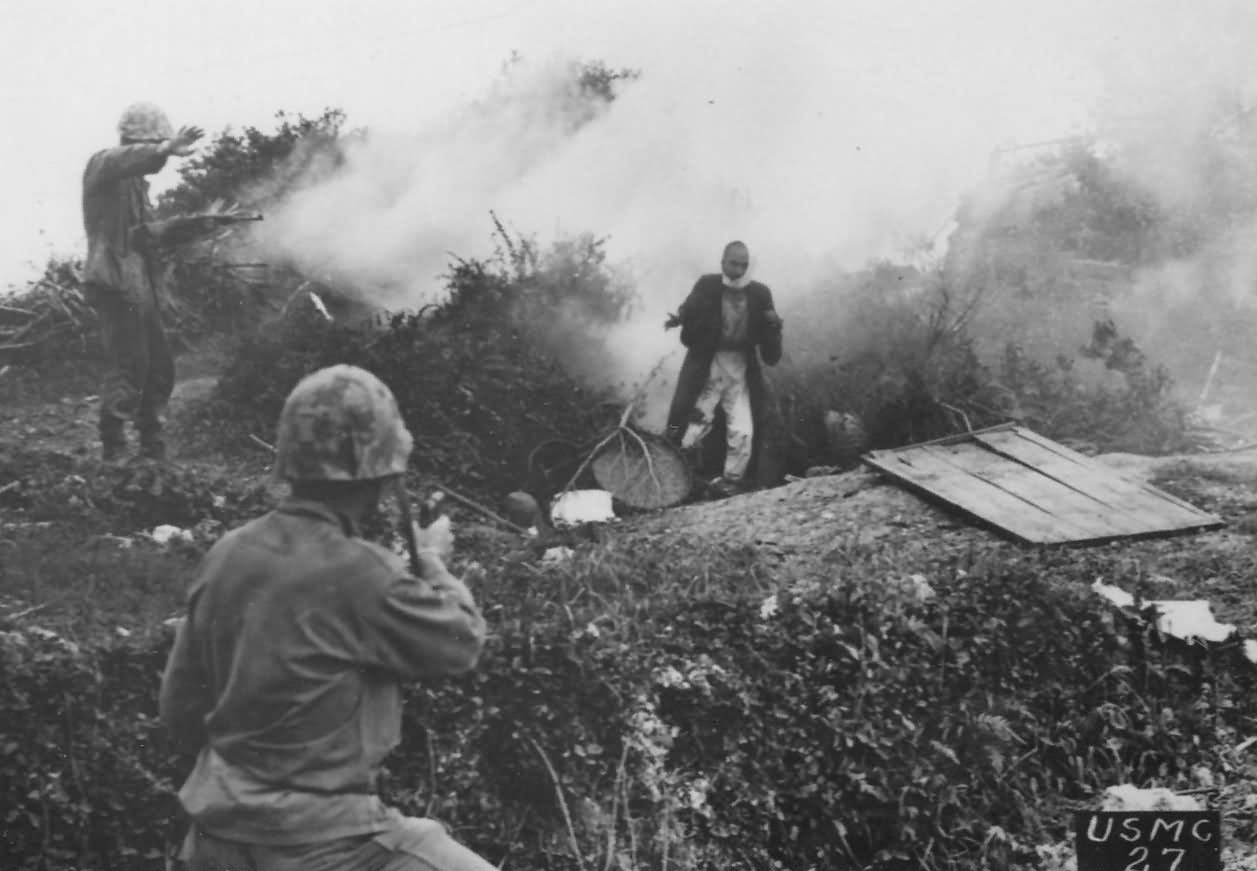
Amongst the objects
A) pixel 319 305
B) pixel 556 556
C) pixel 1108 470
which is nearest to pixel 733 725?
pixel 556 556

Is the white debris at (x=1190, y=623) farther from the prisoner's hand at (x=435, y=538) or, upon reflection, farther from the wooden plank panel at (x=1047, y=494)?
the prisoner's hand at (x=435, y=538)

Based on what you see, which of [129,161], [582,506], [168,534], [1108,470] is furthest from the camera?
[1108,470]

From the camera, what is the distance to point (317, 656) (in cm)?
254

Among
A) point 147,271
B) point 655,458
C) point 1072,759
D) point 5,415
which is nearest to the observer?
point 1072,759

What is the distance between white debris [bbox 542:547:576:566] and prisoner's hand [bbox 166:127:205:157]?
3.02 meters

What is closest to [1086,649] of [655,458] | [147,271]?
[655,458]

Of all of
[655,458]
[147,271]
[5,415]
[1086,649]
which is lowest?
[1086,649]

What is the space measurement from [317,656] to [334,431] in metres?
0.47

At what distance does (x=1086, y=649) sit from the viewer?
5.39 metres

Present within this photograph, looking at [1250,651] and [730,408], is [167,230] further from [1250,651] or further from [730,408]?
[1250,651]

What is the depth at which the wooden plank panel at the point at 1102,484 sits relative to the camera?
7430 millimetres

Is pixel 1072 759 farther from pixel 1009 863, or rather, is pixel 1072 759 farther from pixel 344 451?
pixel 344 451

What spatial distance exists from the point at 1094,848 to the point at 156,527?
16.3ft

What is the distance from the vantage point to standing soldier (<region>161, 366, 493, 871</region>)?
8.31 feet
